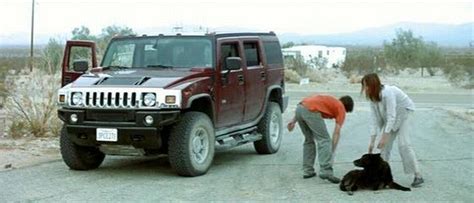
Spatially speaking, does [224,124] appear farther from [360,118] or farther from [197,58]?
[360,118]

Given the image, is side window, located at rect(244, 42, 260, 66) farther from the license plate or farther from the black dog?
the black dog

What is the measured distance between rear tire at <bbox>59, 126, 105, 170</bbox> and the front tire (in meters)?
1.46

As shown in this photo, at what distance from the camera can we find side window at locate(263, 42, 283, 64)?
14291 mm

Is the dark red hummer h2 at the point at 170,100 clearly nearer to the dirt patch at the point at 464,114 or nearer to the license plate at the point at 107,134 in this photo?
the license plate at the point at 107,134

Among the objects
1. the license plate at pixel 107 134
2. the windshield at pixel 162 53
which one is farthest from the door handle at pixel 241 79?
the license plate at pixel 107 134

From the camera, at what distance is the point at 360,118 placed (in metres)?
22.1

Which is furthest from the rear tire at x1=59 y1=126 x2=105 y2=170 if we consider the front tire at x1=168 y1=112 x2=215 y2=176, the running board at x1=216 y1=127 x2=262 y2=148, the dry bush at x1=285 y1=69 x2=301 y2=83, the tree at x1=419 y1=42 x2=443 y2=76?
the tree at x1=419 y1=42 x2=443 y2=76

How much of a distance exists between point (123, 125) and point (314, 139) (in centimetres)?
265

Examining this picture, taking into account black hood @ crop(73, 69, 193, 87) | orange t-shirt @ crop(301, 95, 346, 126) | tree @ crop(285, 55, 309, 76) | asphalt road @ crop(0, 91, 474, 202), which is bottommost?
tree @ crop(285, 55, 309, 76)

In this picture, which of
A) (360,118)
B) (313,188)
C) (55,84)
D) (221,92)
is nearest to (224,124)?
(221,92)

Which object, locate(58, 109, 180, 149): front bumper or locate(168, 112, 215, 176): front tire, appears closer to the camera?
locate(58, 109, 180, 149): front bumper

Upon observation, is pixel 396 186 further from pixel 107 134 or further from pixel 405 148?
pixel 107 134

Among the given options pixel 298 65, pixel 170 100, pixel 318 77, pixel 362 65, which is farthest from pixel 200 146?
pixel 362 65

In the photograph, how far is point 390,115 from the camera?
33.1ft
